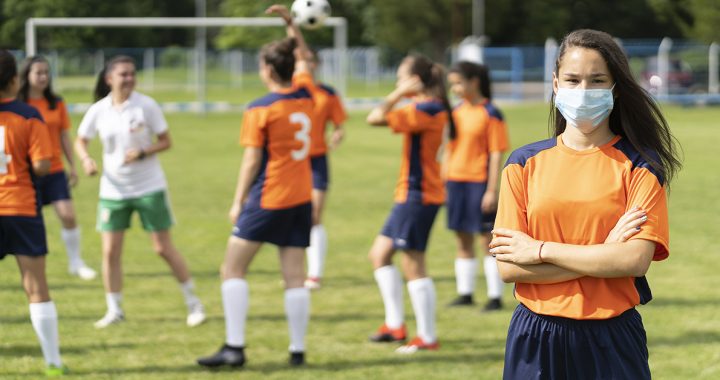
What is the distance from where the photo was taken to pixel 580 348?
333 cm

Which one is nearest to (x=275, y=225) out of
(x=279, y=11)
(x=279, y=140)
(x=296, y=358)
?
(x=279, y=140)

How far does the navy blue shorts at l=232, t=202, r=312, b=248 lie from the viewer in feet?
20.5

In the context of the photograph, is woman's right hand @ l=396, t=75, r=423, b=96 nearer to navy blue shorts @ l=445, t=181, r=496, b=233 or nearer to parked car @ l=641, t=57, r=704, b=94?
navy blue shorts @ l=445, t=181, r=496, b=233

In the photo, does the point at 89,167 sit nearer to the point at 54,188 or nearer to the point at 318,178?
the point at 54,188

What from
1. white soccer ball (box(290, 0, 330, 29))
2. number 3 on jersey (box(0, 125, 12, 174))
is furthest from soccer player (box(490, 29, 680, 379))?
white soccer ball (box(290, 0, 330, 29))

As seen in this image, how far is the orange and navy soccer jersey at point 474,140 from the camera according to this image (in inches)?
301

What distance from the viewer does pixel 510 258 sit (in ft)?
10.8

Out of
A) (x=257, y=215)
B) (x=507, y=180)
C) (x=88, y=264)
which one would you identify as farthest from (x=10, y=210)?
(x=88, y=264)

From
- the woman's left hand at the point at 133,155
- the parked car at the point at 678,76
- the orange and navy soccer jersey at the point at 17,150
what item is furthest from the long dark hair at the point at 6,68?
the parked car at the point at 678,76

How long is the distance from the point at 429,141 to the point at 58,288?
3697 millimetres

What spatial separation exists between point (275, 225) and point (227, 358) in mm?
853

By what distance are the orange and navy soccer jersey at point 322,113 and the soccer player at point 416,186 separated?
7.09 ft

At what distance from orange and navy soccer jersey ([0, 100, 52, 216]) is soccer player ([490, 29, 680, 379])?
328cm

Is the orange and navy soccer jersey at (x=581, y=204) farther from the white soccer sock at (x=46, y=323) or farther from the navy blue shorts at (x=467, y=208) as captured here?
the navy blue shorts at (x=467, y=208)
